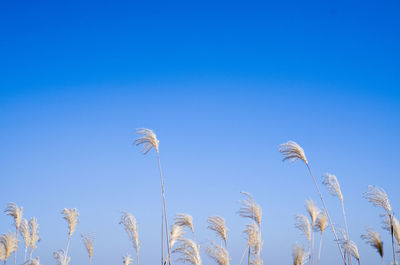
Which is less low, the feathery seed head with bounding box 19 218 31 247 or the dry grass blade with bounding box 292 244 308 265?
the feathery seed head with bounding box 19 218 31 247

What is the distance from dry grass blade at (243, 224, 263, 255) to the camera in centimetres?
721

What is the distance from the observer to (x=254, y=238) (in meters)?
7.21

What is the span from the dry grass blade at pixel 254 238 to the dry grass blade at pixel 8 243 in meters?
6.59

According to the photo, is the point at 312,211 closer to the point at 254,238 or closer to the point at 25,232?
the point at 254,238

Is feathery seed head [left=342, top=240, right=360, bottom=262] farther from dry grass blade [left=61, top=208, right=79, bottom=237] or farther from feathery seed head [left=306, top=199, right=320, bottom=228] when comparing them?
dry grass blade [left=61, top=208, right=79, bottom=237]

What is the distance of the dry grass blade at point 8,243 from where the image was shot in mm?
9914

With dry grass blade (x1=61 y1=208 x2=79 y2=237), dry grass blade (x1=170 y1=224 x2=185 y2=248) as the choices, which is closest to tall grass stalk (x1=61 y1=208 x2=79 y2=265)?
dry grass blade (x1=61 y1=208 x2=79 y2=237)

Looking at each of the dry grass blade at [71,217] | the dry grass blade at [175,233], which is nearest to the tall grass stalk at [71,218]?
the dry grass blade at [71,217]

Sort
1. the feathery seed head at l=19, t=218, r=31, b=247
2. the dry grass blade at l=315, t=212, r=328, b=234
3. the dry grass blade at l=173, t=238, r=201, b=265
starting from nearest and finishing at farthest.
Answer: the dry grass blade at l=173, t=238, r=201, b=265, the dry grass blade at l=315, t=212, r=328, b=234, the feathery seed head at l=19, t=218, r=31, b=247

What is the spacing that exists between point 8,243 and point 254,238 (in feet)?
22.4

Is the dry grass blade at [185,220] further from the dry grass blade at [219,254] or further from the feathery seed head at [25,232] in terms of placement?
the feathery seed head at [25,232]

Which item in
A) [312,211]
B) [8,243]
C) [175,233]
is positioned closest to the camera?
[175,233]

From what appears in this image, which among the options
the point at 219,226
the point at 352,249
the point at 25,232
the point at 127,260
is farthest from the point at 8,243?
the point at 352,249

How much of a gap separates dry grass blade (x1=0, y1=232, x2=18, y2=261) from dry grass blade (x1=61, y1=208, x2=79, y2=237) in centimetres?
152
